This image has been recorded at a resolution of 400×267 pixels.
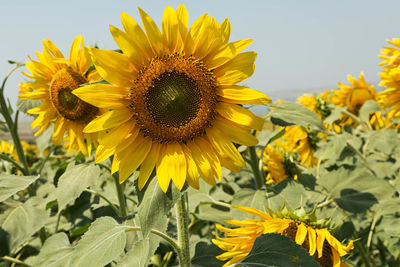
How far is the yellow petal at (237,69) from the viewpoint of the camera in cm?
135

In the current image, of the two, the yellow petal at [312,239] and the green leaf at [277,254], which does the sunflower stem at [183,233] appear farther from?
the yellow petal at [312,239]

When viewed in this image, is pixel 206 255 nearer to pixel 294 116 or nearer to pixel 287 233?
pixel 287 233

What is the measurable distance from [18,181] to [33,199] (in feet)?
1.19

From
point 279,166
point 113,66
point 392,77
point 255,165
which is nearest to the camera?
point 113,66

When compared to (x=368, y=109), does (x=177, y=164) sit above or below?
above

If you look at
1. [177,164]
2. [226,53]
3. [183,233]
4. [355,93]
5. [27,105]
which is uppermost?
[27,105]

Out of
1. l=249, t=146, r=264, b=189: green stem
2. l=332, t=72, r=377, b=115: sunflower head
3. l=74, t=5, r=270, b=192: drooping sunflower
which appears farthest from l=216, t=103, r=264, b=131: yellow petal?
l=332, t=72, r=377, b=115: sunflower head

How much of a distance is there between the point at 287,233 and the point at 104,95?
3.24 ft

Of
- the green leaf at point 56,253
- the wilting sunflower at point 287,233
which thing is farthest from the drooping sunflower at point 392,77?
the green leaf at point 56,253

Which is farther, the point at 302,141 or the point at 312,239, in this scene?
the point at 302,141

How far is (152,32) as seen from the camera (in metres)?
1.34

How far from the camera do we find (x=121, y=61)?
1378mm

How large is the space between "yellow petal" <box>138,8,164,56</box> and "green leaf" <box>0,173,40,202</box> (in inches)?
42.4

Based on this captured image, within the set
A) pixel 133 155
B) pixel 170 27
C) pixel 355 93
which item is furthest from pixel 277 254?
pixel 355 93
